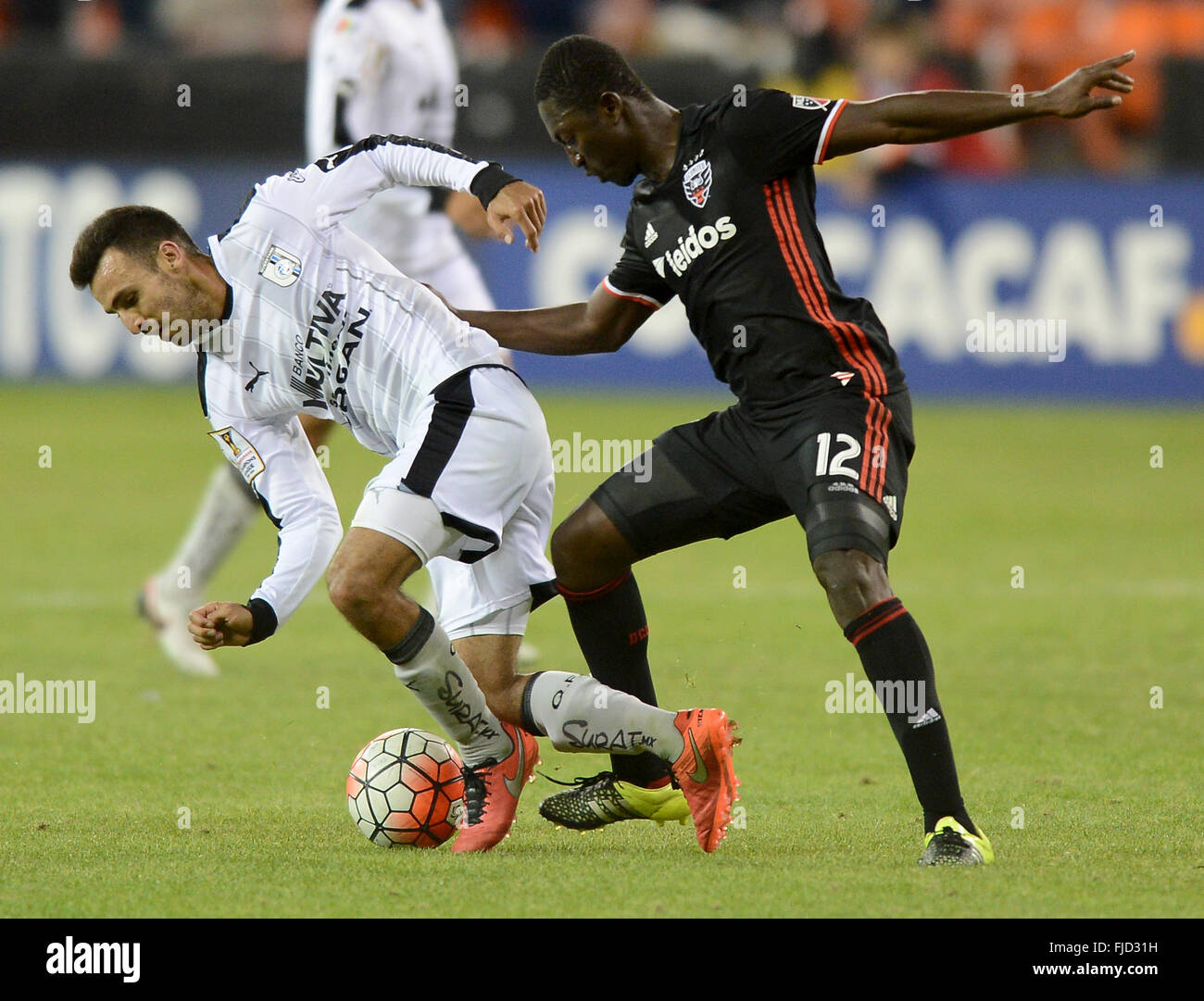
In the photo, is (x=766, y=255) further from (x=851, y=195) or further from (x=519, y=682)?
(x=851, y=195)

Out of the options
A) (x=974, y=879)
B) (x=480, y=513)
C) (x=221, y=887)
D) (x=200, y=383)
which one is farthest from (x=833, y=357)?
(x=221, y=887)

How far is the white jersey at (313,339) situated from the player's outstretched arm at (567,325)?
31 centimetres

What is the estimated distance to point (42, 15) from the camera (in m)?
18.4

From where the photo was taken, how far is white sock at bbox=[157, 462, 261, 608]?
7.72 meters

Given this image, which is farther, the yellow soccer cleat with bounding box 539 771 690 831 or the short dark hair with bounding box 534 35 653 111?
the yellow soccer cleat with bounding box 539 771 690 831

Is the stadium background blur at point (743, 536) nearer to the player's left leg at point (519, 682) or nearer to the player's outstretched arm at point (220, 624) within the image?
the player's left leg at point (519, 682)

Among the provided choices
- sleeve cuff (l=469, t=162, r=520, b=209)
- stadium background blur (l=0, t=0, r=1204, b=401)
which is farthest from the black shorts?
stadium background blur (l=0, t=0, r=1204, b=401)

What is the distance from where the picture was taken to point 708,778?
196 inches

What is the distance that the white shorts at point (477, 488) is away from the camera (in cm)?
490

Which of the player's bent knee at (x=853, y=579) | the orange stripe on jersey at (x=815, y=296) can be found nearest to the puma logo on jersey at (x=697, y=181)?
the orange stripe on jersey at (x=815, y=296)

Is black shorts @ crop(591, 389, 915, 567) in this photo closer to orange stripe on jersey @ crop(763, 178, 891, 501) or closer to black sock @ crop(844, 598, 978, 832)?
orange stripe on jersey @ crop(763, 178, 891, 501)

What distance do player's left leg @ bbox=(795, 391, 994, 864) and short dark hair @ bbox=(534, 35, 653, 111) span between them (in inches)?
45.5

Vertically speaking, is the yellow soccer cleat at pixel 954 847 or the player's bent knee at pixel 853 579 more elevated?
the player's bent knee at pixel 853 579

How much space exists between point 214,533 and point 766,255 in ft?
11.5
